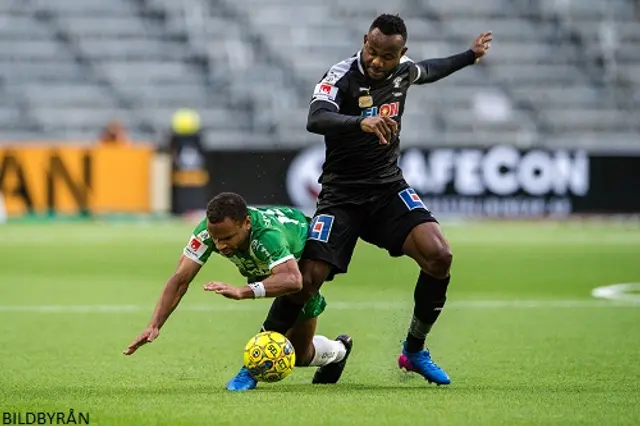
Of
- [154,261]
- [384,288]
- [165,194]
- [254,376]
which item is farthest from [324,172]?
[165,194]

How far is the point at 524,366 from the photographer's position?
921 centimetres

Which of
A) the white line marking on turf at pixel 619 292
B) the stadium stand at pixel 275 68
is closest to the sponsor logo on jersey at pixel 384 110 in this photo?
the white line marking on turf at pixel 619 292

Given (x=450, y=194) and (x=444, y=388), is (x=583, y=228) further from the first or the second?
(x=444, y=388)

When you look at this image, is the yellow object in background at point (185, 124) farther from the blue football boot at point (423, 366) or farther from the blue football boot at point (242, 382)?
the blue football boot at point (242, 382)

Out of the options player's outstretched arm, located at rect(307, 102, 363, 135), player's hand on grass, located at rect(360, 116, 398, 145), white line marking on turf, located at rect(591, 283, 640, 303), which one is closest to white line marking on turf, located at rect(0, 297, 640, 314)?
white line marking on turf, located at rect(591, 283, 640, 303)

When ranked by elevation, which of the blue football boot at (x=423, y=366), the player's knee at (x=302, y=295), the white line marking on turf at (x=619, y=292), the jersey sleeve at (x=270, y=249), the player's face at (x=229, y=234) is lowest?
the white line marking on turf at (x=619, y=292)

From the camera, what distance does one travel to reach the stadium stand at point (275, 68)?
3011 centimetres

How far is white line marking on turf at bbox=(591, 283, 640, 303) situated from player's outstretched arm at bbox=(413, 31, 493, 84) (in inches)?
193

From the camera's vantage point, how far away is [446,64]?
9375 millimetres

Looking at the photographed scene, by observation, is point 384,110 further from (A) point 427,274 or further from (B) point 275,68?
(B) point 275,68

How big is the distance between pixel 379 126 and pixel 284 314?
51.2 inches

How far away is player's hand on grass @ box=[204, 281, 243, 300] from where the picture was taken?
281 inches

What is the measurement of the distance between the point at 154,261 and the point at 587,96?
15.9 m

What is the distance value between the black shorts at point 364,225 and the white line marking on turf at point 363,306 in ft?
13.7
